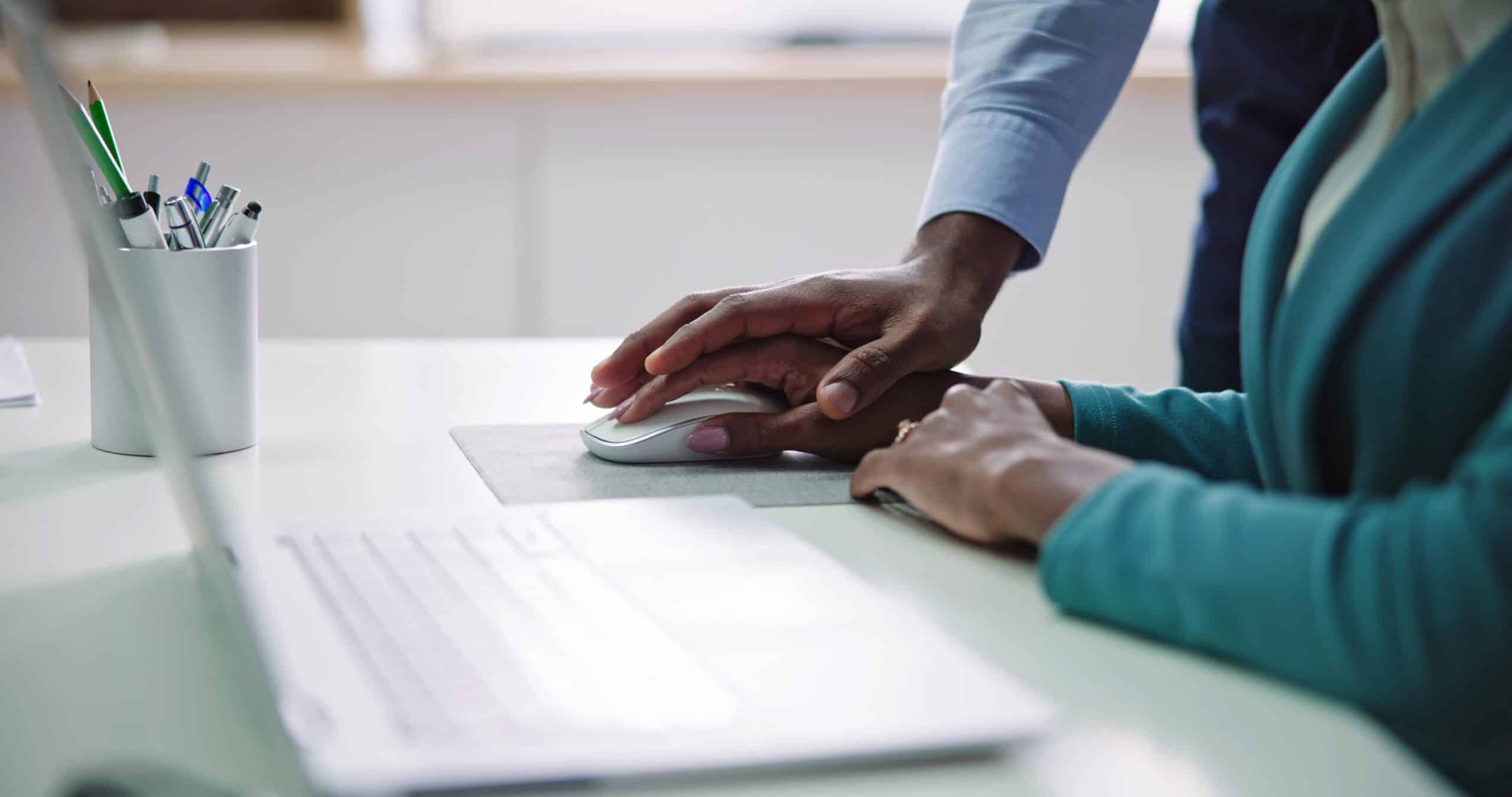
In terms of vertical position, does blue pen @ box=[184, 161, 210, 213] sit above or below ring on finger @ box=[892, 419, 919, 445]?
above

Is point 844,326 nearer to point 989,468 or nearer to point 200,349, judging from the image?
point 989,468

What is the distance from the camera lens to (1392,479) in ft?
2.10

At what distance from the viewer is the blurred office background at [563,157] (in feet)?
8.09

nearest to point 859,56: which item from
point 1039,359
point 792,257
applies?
point 792,257

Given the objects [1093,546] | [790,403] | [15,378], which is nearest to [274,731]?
[1093,546]

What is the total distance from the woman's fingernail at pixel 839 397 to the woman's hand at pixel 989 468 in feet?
0.30

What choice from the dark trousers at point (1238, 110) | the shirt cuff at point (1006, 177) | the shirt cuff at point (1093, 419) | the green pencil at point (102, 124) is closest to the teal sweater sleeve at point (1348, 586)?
the shirt cuff at point (1093, 419)

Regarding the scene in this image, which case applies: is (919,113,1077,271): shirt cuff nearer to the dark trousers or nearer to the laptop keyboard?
the laptop keyboard

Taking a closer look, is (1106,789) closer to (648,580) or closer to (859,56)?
(648,580)

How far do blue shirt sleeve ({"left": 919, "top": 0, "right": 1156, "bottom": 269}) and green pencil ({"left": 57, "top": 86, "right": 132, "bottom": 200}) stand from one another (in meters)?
0.62

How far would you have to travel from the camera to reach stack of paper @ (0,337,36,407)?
1085 mm

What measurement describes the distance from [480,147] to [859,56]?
29.8 inches

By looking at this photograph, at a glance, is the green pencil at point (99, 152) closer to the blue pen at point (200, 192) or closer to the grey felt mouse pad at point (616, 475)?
the blue pen at point (200, 192)

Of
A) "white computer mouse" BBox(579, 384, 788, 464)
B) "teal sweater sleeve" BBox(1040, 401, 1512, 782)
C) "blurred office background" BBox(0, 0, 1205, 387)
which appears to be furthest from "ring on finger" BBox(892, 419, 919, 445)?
"blurred office background" BBox(0, 0, 1205, 387)
